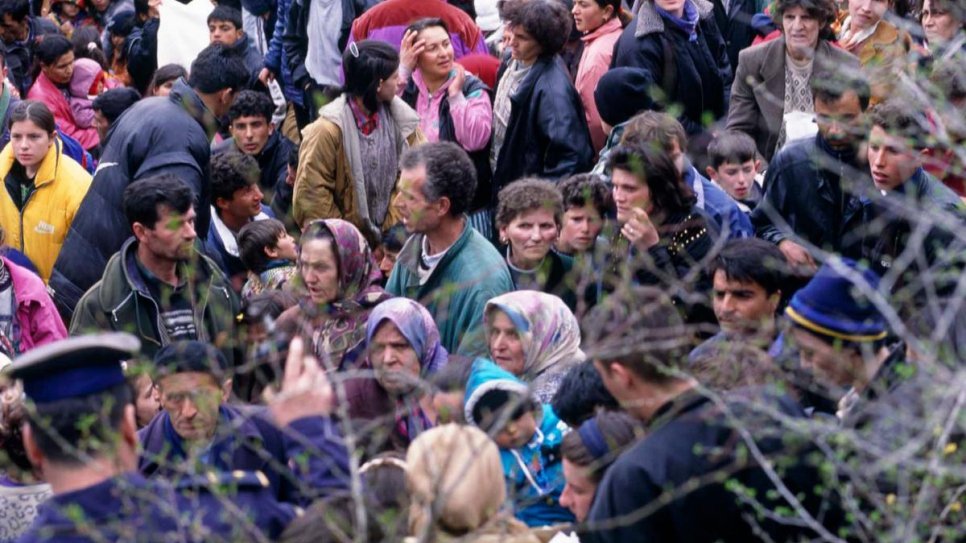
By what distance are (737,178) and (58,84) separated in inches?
244

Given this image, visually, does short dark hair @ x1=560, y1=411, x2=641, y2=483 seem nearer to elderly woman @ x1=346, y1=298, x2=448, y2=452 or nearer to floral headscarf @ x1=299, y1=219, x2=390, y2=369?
elderly woman @ x1=346, y1=298, x2=448, y2=452

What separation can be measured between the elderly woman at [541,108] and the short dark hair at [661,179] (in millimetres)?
1704

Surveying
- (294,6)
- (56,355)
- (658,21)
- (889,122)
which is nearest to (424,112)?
(658,21)

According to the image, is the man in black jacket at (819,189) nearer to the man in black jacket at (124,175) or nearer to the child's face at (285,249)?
the child's face at (285,249)

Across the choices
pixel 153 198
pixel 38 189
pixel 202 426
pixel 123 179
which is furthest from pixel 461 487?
pixel 38 189

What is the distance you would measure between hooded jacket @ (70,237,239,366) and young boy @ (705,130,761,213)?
2.55 metres

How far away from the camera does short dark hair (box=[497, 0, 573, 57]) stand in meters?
8.64

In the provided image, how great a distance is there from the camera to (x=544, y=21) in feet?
28.3

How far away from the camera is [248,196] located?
8859mm

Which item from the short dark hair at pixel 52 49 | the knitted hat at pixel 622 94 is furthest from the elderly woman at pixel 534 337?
the short dark hair at pixel 52 49

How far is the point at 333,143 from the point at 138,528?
4818 mm

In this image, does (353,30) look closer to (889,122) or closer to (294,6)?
(294,6)

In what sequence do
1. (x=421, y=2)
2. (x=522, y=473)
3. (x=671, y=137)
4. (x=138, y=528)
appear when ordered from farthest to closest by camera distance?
(x=421, y=2)
(x=671, y=137)
(x=522, y=473)
(x=138, y=528)

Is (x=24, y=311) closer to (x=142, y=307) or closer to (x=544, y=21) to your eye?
(x=142, y=307)
